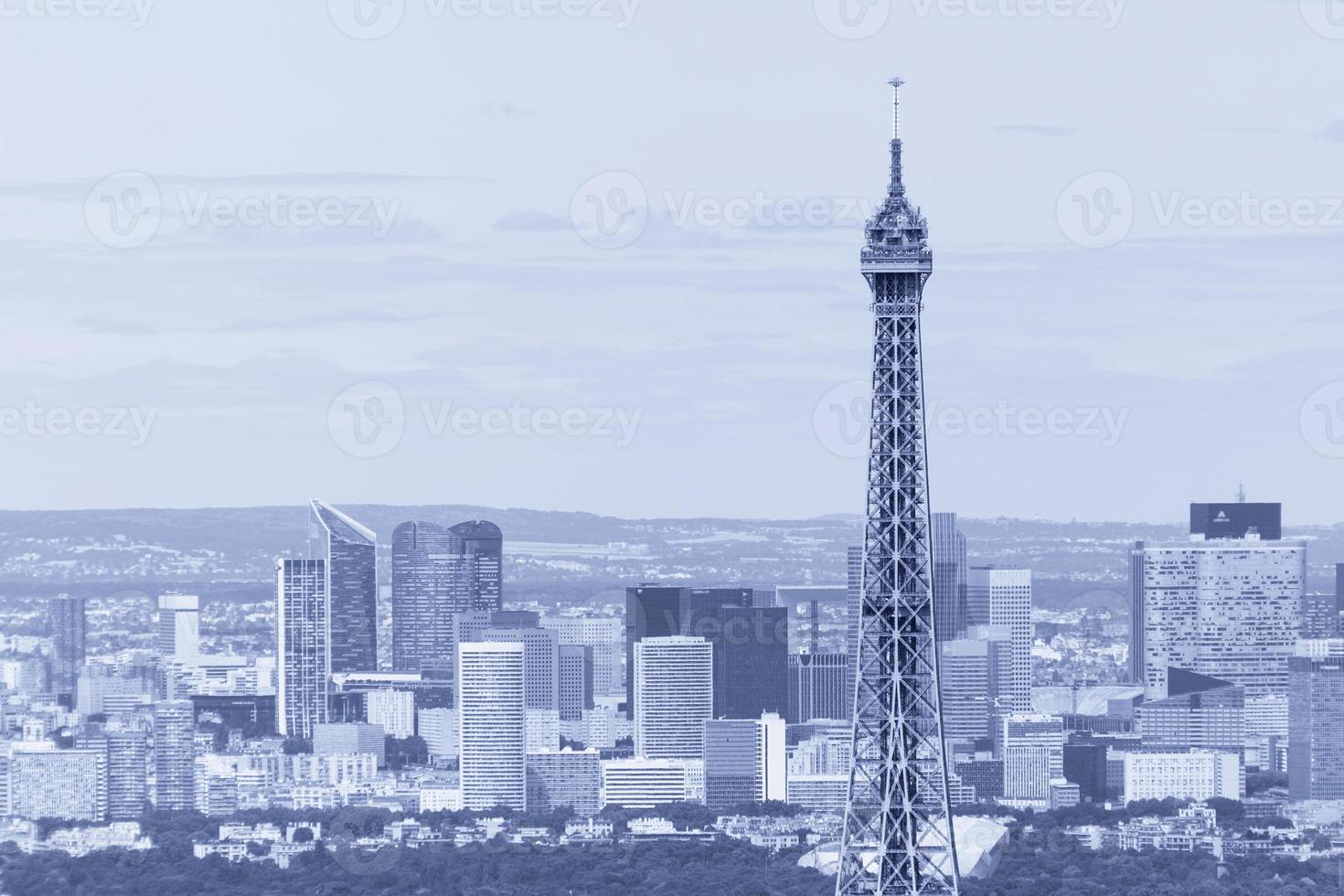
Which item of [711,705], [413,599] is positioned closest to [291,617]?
[413,599]

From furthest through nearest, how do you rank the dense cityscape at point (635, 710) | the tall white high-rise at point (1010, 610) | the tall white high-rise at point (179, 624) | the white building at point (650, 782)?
the tall white high-rise at point (179, 624) < the tall white high-rise at point (1010, 610) < the white building at point (650, 782) < the dense cityscape at point (635, 710)

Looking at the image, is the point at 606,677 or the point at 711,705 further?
the point at 606,677

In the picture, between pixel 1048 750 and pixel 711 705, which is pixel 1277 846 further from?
pixel 711 705

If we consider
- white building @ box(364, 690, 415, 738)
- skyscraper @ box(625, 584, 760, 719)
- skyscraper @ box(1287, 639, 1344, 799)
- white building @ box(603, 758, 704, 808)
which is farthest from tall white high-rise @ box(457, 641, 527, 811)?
skyscraper @ box(1287, 639, 1344, 799)

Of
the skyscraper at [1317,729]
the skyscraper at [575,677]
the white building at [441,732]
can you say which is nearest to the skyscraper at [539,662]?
the skyscraper at [575,677]

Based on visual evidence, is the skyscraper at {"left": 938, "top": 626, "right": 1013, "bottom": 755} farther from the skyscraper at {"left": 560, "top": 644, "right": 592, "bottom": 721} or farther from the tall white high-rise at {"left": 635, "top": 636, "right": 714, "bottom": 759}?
the skyscraper at {"left": 560, "top": 644, "right": 592, "bottom": 721}

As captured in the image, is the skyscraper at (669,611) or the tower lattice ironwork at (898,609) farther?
the skyscraper at (669,611)

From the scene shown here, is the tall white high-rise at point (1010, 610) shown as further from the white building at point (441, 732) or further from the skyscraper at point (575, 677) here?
the white building at point (441, 732)
